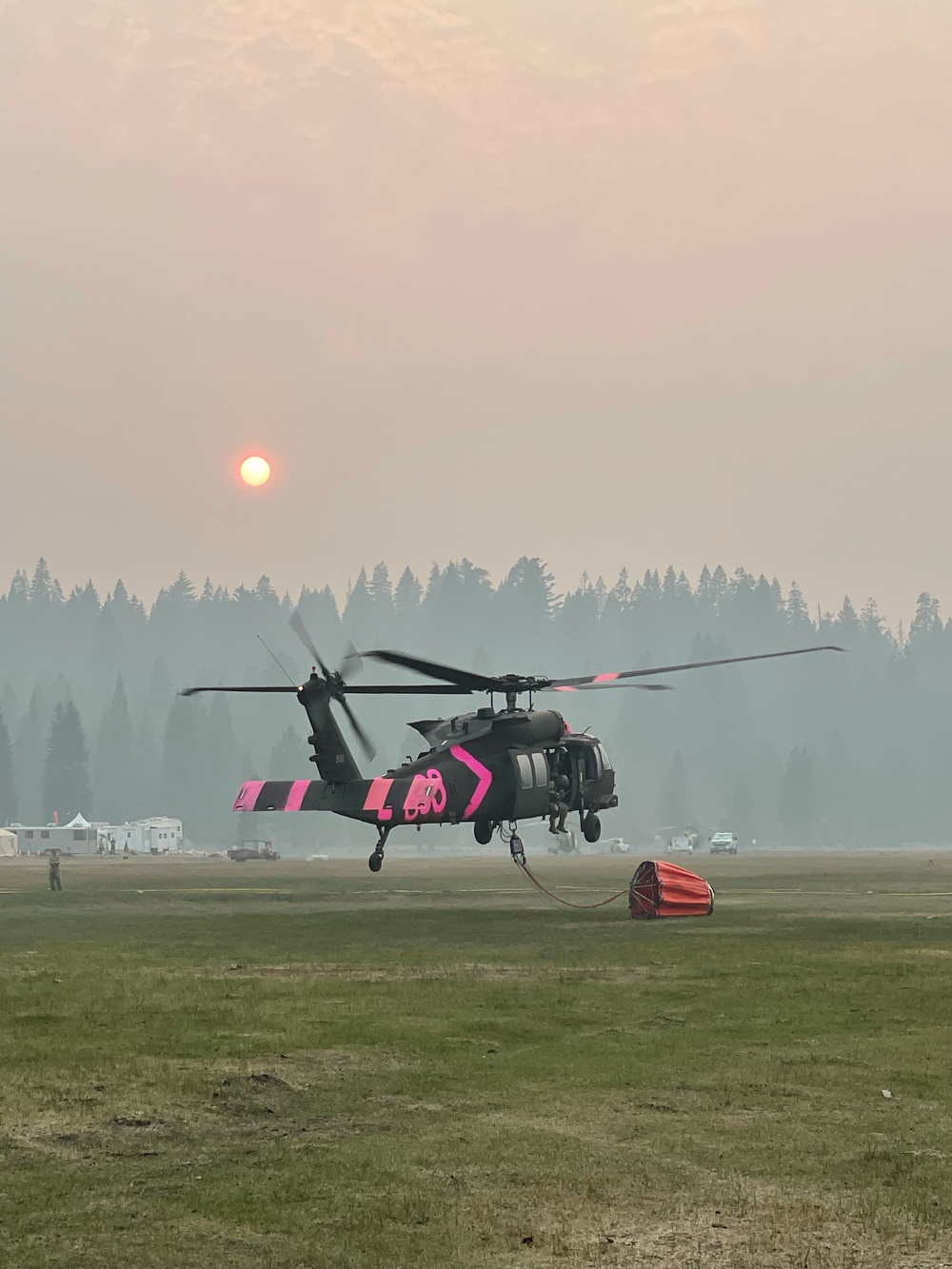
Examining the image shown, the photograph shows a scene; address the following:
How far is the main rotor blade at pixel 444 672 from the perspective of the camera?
4153 cm

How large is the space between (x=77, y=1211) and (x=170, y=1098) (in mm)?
4255

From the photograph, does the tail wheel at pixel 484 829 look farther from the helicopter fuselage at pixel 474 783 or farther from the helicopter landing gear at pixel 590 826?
the helicopter landing gear at pixel 590 826

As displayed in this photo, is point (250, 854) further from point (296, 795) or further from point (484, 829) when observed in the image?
point (296, 795)

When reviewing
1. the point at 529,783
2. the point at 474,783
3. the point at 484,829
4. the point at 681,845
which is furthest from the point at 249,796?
the point at 681,845

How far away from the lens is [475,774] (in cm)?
4669

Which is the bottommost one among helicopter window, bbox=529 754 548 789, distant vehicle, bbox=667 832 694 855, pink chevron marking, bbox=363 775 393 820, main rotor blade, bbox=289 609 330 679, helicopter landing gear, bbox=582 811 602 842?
distant vehicle, bbox=667 832 694 855

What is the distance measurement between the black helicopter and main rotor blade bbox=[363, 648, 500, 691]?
0.07m

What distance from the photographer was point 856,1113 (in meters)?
15.4

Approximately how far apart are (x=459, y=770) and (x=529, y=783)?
252 cm

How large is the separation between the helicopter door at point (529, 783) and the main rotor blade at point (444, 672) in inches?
91.4

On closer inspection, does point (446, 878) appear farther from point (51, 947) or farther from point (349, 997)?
point (349, 997)

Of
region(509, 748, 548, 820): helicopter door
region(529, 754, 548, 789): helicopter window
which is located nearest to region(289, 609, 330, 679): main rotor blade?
region(509, 748, 548, 820): helicopter door

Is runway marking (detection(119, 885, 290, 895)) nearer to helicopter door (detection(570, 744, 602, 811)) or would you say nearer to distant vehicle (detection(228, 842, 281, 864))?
helicopter door (detection(570, 744, 602, 811))

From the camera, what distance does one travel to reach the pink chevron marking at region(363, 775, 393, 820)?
4512cm
